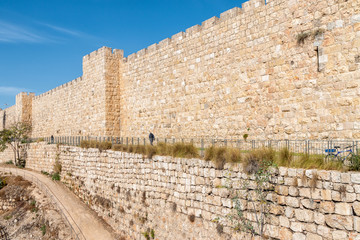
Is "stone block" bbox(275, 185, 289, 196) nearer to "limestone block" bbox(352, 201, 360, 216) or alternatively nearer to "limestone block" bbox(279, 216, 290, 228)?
"limestone block" bbox(279, 216, 290, 228)

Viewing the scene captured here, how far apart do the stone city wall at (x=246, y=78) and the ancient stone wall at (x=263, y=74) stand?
30 millimetres

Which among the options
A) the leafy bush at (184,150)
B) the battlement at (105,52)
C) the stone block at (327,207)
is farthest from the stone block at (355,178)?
the battlement at (105,52)

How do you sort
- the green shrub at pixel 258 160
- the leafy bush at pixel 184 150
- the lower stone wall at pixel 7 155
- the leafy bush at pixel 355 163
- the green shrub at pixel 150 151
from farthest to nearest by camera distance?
1. the lower stone wall at pixel 7 155
2. the green shrub at pixel 150 151
3. the leafy bush at pixel 184 150
4. the green shrub at pixel 258 160
5. the leafy bush at pixel 355 163

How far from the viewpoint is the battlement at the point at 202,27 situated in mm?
10562

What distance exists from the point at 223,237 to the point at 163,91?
28.2ft

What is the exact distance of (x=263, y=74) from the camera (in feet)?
33.0

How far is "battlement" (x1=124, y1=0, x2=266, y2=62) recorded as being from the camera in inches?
416

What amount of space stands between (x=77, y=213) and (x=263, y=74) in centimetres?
988

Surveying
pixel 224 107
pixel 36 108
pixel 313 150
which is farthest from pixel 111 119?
pixel 36 108

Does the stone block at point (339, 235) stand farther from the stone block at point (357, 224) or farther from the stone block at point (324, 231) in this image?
the stone block at point (357, 224)

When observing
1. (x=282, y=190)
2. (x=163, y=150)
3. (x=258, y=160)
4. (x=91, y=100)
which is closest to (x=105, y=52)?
(x=91, y=100)

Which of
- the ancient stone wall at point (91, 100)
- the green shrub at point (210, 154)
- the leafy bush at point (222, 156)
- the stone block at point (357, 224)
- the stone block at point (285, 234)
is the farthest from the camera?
the ancient stone wall at point (91, 100)

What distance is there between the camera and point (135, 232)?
10.5 metres

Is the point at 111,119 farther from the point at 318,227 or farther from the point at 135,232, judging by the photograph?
the point at 318,227
